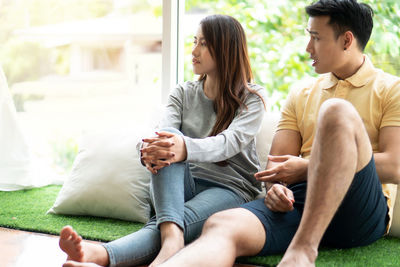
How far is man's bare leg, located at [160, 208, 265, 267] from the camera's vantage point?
5.35 ft

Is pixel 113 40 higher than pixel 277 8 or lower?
lower

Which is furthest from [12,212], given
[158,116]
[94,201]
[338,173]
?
[338,173]

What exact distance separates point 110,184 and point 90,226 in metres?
0.21

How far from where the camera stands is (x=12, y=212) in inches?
103

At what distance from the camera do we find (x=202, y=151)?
6.53ft

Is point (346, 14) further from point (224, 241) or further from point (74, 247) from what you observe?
point (74, 247)

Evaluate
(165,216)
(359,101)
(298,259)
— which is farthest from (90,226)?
(359,101)

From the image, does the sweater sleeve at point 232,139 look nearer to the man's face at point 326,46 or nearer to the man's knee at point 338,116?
the man's face at point 326,46

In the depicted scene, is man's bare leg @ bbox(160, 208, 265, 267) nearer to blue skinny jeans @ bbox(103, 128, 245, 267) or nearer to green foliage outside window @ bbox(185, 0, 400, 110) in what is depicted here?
blue skinny jeans @ bbox(103, 128, 245, 267)

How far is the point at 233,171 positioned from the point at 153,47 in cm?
122

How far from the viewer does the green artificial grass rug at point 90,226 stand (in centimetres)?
197

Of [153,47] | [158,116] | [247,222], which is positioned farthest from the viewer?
[153,47]

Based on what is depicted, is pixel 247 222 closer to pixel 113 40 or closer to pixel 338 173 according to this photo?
pixel 338 173

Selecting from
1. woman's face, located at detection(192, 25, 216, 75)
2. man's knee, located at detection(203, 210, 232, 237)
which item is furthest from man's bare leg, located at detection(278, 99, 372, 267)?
woman's face, located at detection(192, 25, 216, 75)
